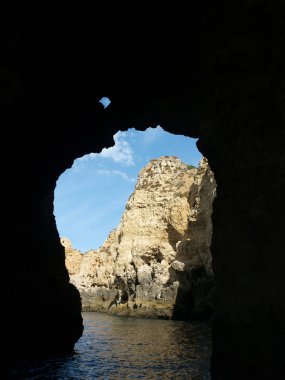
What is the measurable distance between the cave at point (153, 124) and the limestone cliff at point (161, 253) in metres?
29.5

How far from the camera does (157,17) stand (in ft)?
46.3

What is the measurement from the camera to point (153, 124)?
842 inches

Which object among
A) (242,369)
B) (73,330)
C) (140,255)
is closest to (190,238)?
(140,255)

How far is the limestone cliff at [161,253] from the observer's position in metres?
49.8

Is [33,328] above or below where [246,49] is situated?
below

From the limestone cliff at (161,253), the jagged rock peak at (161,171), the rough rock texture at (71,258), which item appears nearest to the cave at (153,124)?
the limestone cliff at (161,253)

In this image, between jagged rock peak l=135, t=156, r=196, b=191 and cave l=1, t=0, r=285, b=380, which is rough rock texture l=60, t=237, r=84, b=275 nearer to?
jagged rock peak l=135, t=156, r=196, b=191

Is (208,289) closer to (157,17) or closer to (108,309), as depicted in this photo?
(108,309)

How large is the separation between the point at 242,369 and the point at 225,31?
9.30 m

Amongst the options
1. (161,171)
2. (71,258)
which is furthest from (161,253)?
(71,258)

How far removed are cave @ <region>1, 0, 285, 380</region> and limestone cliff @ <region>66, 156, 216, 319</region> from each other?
29.5 meters

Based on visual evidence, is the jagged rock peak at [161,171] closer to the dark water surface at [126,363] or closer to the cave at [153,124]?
the cave at [153,124]

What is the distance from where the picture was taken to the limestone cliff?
4978 cm

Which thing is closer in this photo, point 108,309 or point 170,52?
point 170,52
